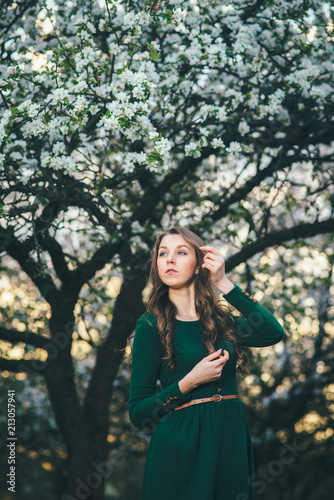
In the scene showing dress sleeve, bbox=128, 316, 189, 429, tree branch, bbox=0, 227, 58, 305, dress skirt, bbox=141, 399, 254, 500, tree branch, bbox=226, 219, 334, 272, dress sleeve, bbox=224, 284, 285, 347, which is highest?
tree branch, bbox=226, 219, 334, 272

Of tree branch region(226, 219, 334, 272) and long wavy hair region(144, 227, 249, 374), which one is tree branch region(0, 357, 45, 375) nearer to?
tree branch region(226, 219, 334, 272)

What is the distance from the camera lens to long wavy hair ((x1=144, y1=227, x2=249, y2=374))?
2.78 m

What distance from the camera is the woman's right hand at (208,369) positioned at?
2.51 m

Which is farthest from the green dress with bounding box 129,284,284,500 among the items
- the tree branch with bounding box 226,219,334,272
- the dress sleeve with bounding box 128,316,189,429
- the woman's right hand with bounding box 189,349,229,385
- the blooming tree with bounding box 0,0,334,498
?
the tree branch with bounding box 226,219,334,272

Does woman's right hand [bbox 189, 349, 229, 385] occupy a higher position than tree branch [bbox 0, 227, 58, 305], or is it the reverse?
tree branch [bbox 0, 227, 58, 305]

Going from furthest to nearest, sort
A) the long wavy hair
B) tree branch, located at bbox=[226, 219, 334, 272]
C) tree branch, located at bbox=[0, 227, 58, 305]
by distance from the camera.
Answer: tree branch, located at bbox=[226, 219, 334, 272]
tree branch, located at bbox=[0, 227, 58, 305]
the long wavy hair

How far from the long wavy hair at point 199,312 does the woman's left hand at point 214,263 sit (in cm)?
15

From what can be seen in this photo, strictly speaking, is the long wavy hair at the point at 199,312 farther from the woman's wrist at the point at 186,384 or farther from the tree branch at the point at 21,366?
the tree branch at the point at 21,366

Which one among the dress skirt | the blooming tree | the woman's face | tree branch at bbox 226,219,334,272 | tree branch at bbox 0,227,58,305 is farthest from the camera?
tree branch at bbox 226,219,334,272

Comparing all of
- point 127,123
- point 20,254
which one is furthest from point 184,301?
point 20,254

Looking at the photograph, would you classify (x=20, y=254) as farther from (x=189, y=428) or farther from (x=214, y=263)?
(x=189, y=428)

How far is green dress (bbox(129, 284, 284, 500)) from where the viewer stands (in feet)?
8.24

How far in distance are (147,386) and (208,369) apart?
15.1 inches

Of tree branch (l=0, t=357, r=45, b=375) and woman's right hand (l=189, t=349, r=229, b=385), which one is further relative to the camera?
tree branch (l=0, t=357, r=45, b=375)
